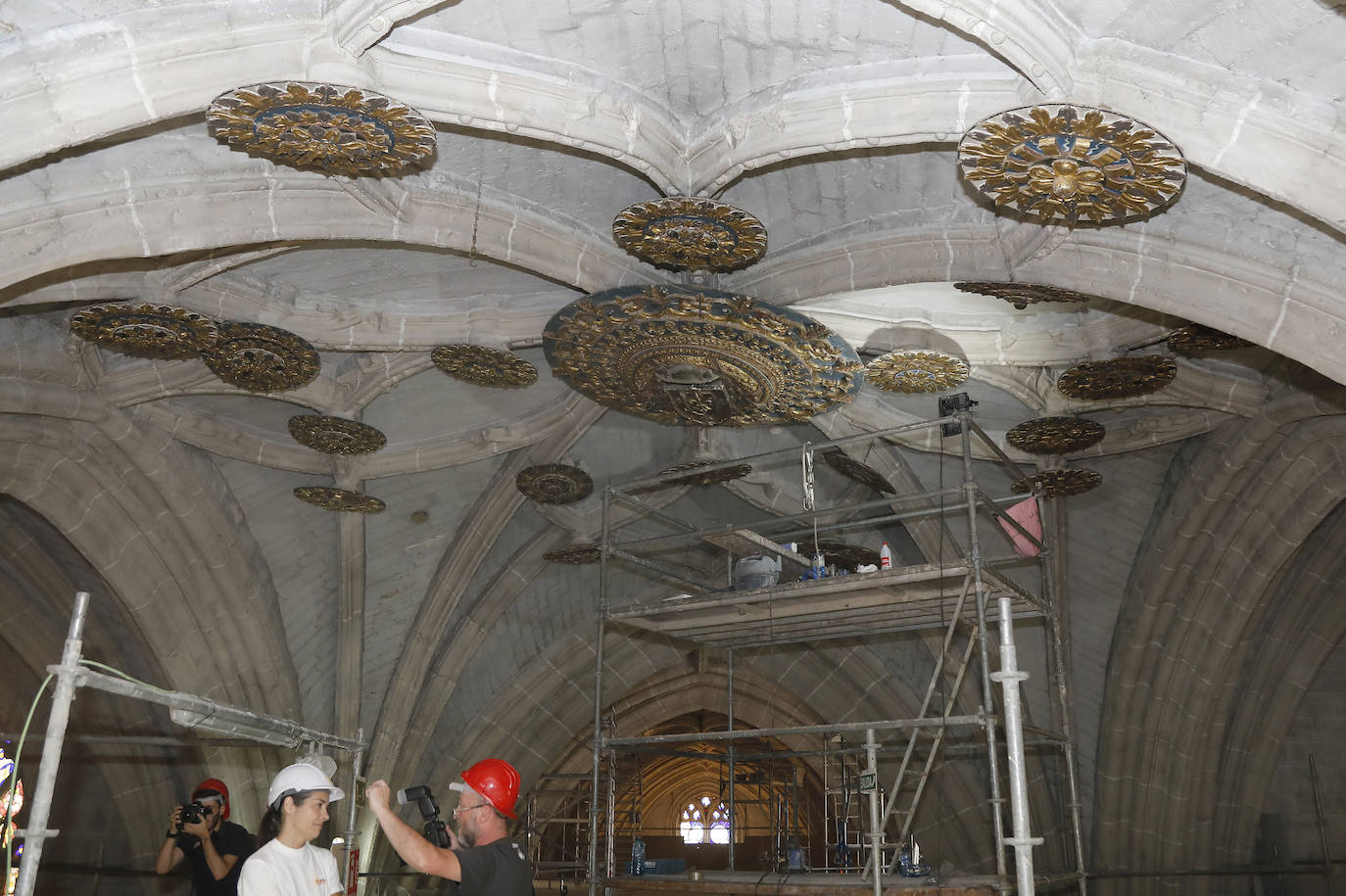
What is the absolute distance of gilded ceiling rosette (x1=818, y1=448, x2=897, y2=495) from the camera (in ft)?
34.0

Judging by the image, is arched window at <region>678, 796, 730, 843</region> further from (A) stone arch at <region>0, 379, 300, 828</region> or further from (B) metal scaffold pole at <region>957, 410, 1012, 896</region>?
(B) metal scaffold pole at <region>957, 410, 1012, 896</region>

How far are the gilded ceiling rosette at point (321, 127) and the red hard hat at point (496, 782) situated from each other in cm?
290

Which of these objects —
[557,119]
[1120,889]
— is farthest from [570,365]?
[1120,889]

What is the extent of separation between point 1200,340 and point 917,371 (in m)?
1.81

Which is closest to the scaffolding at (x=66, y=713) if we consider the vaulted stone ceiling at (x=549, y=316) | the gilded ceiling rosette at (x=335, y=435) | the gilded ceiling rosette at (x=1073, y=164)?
the vaulted stone ceiling at (x=549, y=316)

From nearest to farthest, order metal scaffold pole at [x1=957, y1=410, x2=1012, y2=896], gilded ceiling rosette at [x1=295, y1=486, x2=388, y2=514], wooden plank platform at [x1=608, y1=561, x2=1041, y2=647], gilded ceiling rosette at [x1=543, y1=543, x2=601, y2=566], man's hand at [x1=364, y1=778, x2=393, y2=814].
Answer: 1. man's hand at [x1=364, y1=778, x2=393, y2=814]
2. metal scaffold pole at [x1=957, y1=410, x2=1012, y2=896]
3. wooden plank platform at [x1=608, y1=561, x2=1041, y2=647]
4. gilded ceiling rosette at [x1=295, y1=486, x2=388, y2=514]
5. gilded ceiling rosette at [x1=543, y1=543, x2=601, y2=566]

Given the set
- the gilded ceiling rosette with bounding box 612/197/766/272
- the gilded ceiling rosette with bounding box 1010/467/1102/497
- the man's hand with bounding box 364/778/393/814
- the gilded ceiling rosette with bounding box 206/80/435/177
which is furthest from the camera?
the gilded ceiling rosette with bounding box 1010/467/1102/497

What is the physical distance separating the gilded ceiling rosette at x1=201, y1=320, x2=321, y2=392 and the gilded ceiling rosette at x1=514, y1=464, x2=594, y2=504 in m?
2.47

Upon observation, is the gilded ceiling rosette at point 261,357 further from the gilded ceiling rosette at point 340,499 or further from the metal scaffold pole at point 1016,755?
the metal scaffold pole at point 1016,755

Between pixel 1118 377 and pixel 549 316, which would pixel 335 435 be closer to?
pixel 549 316

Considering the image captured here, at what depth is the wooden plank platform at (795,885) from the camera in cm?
577

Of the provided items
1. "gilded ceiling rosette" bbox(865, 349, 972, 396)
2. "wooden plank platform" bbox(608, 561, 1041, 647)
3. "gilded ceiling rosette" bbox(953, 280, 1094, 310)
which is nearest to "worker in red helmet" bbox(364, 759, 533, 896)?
"wooden plank platform" bbox(608, 561, 1041, 647)

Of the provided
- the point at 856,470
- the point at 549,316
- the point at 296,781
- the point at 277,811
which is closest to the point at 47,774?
the point at 296,781

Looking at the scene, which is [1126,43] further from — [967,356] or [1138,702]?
[1138,702]
